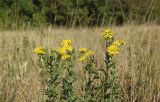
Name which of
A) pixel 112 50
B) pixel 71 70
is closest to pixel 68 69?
pixel 71 70

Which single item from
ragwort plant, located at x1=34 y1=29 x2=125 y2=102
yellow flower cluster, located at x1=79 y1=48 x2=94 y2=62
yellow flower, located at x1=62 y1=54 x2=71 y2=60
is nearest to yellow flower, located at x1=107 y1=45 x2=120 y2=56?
ragwort plant, located at x1=34 y1=29 x2=125 y2=102

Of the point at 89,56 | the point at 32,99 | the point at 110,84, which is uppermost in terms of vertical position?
the point at 89,56

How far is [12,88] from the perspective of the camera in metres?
3.08

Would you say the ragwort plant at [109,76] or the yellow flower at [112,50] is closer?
the yellow flower at [112,50]

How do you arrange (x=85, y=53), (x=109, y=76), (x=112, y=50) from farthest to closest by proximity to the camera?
(x=109, y=76) → (x=85, y=53) → (x=112, y=50)

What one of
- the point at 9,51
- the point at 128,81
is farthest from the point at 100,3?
the point at 128,81

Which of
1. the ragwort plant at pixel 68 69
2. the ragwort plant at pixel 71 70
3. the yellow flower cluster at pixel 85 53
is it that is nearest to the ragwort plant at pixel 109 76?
the ragwort plant at pixel 71 70

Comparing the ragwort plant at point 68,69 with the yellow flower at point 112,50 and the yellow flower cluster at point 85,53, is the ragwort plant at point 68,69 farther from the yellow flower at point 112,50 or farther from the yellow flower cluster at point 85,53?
the yellow flower at point 112,50

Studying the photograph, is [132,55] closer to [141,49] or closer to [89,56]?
[141,49]

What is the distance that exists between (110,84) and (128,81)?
613mm

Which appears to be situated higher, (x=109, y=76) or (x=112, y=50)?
(x=112, y=50)

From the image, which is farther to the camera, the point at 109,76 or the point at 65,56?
the point at 109,76

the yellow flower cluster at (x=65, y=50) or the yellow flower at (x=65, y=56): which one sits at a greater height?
the yellow flower cluster at (x=65, y=50)

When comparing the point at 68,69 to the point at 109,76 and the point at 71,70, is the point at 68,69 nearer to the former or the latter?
the point at 71,70
